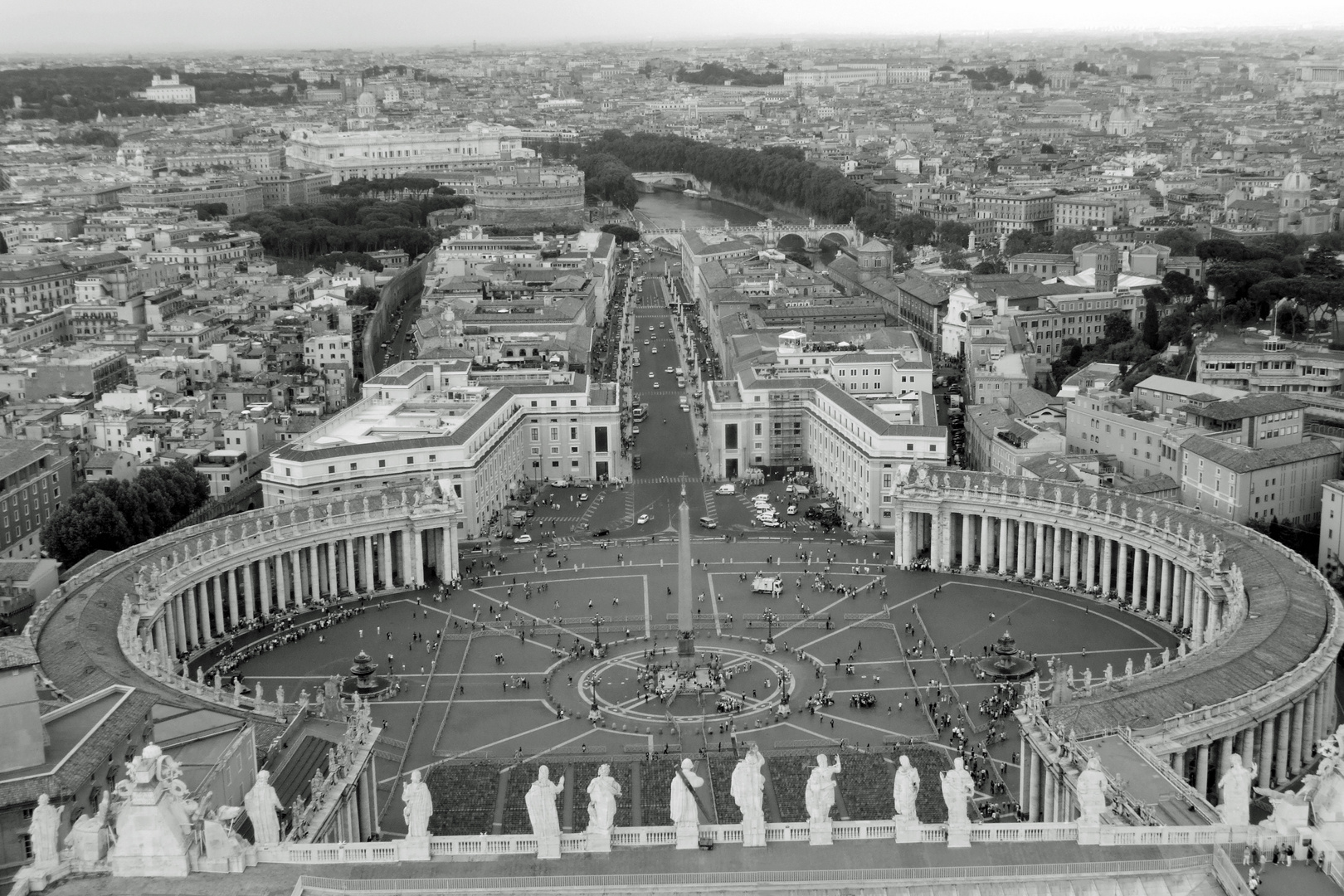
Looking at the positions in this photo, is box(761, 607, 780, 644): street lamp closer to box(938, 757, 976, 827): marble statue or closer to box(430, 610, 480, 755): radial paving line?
box(430, 610, 480, 755): radial paving line

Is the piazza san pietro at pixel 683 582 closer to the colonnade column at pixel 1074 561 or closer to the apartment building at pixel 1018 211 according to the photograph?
the colonnade column at pixel 1074 561

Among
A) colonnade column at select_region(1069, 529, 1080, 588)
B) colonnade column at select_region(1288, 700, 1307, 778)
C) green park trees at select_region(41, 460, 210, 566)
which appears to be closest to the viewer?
colonnade column at select_region(1288, 700, 1307, 778)

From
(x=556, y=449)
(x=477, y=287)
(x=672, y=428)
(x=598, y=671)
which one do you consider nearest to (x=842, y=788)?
(x=598, y=671)

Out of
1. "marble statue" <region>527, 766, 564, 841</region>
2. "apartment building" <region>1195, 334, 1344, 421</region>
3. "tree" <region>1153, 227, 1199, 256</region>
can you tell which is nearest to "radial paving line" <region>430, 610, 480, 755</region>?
"marble statue" <region>527, 766, 564, 841</region>

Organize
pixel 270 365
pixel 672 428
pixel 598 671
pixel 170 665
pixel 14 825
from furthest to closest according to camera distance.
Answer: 1. pixel 270 365
2. pixel 672 428
3. pixel 598 671
4. pixel 170 665
5. pixel 14 825

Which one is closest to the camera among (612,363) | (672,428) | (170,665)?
(170,665)

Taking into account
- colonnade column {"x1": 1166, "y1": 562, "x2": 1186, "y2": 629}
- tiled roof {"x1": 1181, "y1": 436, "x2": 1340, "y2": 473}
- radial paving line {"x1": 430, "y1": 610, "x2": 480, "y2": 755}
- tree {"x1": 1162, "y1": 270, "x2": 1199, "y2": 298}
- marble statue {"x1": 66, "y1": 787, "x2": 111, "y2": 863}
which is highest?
tree {"x1": 1162, "y1": 270, "x2": 1199, "y2": 298}

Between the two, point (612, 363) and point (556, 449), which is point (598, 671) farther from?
point (612, 363)
